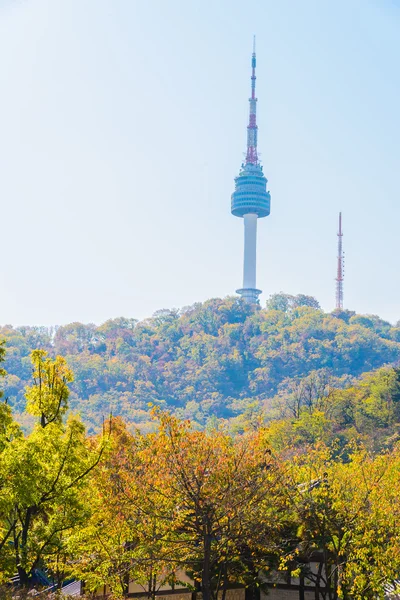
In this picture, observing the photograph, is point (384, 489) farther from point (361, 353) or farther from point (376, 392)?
point (361, 353)

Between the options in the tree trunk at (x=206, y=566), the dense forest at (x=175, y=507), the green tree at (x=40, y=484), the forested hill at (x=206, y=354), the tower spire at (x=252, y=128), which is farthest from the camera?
the tower spire at (x=252, y=128)

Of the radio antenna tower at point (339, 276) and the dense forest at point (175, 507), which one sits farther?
the radio antenna tower at point (339, 276)

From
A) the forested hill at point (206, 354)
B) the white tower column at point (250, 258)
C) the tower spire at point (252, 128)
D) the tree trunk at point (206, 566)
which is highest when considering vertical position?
the tower spire at point (252, 128)

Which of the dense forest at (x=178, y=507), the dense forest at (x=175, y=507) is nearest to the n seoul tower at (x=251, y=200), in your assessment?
the dense forest at (x=178, y=507)

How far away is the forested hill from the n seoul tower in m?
9.62

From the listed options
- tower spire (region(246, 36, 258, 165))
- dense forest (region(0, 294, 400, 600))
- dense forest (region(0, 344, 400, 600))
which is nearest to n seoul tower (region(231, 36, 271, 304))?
tower spire (region(246, 36, 258, 165))

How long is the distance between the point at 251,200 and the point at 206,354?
126 feet

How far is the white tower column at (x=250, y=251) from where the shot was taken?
176625mm

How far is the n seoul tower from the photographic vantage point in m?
174

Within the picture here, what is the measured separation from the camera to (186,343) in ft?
530

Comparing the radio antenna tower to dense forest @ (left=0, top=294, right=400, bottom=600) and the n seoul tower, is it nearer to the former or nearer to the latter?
the n seoul tower

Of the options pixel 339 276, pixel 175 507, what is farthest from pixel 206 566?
pixel 339 276

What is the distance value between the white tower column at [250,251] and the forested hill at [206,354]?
834 cm

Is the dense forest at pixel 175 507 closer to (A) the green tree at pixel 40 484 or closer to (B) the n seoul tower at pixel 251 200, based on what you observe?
(A) the green tree at pixel 40 484
